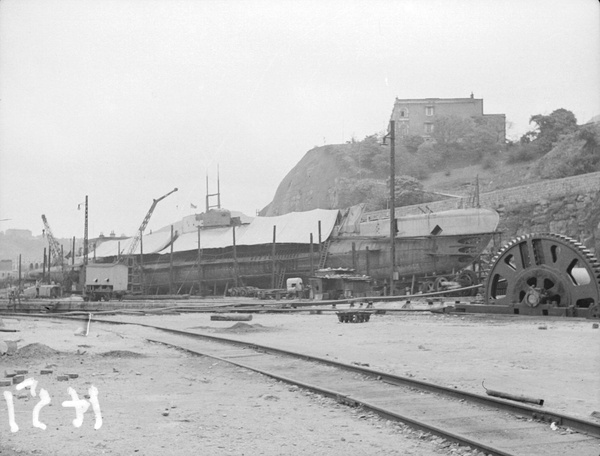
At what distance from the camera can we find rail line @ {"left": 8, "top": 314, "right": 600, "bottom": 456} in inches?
208

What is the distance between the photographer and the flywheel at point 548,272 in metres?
17.7

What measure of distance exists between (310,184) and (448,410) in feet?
350

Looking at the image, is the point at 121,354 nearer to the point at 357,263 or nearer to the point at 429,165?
the point at 357,263

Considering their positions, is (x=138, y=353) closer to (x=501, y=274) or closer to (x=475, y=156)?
(x=501, y=274)

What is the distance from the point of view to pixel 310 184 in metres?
113

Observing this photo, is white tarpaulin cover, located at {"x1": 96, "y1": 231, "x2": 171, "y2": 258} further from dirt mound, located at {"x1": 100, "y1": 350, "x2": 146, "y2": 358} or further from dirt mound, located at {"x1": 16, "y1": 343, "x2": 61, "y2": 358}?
dirt mound, located at {"x1": 100, "y1": 350, "x2": 146, "y2": 358}

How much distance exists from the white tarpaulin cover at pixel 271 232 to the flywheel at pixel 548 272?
33391mm

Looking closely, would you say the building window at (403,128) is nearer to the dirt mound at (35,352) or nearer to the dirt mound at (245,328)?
the dirt mound at (245,328)

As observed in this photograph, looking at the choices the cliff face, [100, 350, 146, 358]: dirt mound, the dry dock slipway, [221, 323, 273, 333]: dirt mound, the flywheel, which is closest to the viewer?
[100, 350, 146, 358]: dirt mound

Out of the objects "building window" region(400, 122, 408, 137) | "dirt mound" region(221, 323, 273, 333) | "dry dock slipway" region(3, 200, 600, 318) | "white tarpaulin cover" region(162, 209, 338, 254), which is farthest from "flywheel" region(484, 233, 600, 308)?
"building window" region(400, 122, 408, 137)

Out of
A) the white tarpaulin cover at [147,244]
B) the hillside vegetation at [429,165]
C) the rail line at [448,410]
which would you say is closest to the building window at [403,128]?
the hillside vegetation at [429,165]

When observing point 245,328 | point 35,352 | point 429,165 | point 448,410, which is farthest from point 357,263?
point 429,165

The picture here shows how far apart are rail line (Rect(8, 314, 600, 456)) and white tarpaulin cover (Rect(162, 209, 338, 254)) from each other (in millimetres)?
43271

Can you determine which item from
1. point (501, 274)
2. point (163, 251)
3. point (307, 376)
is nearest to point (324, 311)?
point (501, 274)
